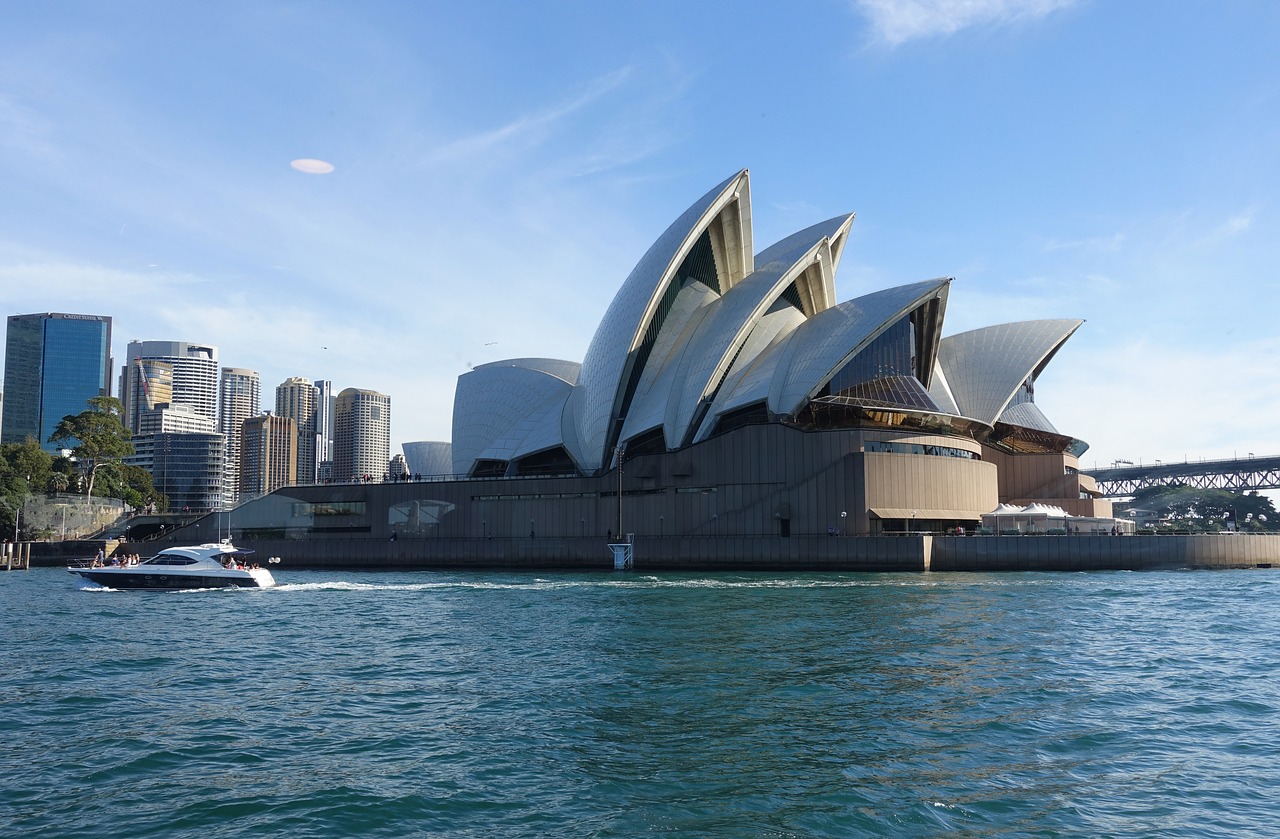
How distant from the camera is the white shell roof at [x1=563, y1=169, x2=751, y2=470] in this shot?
5319 cm

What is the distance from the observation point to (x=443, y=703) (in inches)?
594

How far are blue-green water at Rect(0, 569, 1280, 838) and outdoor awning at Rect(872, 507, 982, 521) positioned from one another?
2255 cm

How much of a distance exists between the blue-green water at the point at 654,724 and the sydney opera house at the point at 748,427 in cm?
2415

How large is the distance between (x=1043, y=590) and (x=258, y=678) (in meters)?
25.9

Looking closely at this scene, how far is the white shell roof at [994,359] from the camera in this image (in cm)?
5831

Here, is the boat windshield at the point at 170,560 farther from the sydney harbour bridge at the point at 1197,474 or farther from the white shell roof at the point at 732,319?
the sydney harbour bridge at the point at 1197,474

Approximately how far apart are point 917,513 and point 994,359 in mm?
15331

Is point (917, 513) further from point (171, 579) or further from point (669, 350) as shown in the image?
point (171, 579)

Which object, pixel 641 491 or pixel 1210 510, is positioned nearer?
pixel 641 491

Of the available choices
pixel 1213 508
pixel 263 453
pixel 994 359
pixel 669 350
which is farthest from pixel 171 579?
pixel 263 453

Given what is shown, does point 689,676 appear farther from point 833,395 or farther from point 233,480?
point 233,480

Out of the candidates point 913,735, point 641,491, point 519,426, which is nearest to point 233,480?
point 519,426

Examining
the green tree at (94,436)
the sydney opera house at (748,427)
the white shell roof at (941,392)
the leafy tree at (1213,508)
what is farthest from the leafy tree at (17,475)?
the leafy tree at (1213,508)

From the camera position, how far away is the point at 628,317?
5503cm
